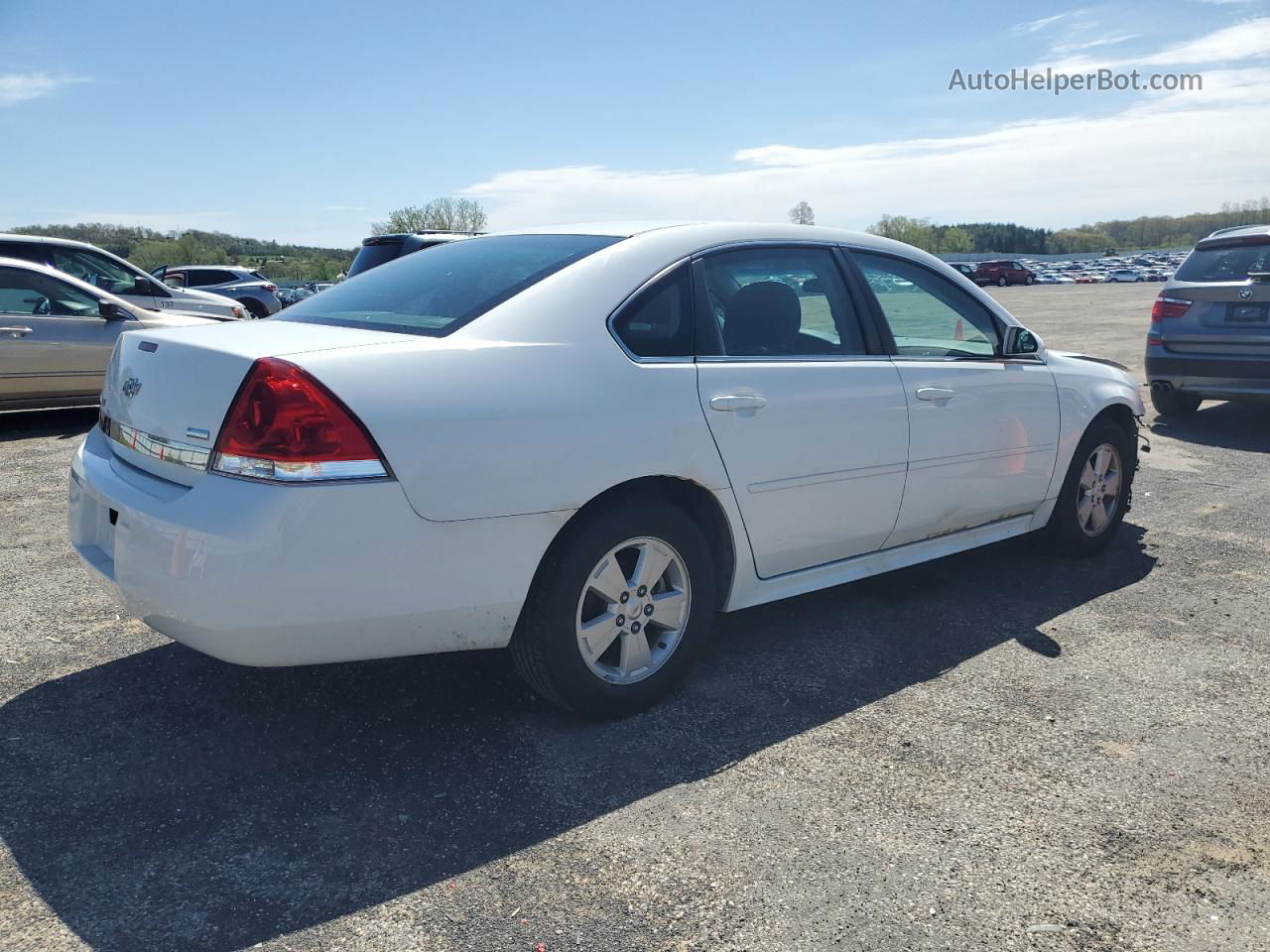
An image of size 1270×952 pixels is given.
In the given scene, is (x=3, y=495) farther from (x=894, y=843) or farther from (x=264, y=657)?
(x=894, y=843)


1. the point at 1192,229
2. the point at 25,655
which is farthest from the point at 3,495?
the point at 1192,229

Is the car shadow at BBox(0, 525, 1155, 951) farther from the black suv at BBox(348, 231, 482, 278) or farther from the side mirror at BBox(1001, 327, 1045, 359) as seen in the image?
the black suv at BBox(348, 231, 482, 278)

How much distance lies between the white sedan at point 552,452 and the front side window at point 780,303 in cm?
1

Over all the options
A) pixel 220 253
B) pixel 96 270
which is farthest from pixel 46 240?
pixel 220 253

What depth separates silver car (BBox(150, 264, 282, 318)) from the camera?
2252cm

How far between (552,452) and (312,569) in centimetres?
73

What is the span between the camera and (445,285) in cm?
346

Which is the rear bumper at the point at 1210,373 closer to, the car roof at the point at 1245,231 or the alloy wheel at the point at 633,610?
Result: the car roof at the point at 1245,231

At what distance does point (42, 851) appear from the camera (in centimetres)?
257

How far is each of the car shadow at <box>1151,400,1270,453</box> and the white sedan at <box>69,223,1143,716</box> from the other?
5128mm

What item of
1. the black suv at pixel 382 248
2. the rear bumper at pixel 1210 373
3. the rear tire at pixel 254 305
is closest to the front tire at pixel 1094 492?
the rear bumper at pixel 1210 373

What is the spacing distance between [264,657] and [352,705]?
724 millimetres

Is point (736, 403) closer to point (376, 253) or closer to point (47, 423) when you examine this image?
point (376, 253)

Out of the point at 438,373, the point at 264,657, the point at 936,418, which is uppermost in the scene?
the point at 438,373
